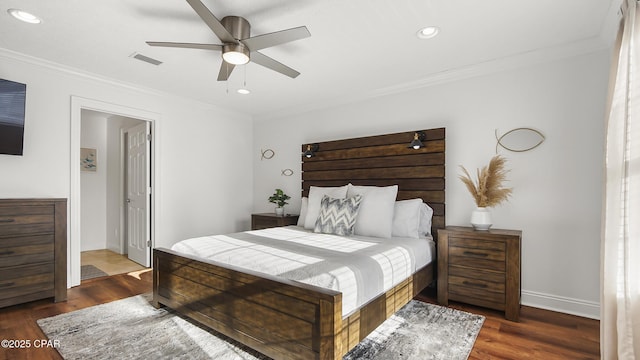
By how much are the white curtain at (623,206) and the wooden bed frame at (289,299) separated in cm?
125

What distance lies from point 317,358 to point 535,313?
227cm

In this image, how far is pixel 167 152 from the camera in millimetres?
4355

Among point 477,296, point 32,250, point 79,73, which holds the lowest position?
point 477,296

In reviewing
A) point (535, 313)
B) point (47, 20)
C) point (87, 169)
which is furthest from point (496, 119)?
point (87, 169)

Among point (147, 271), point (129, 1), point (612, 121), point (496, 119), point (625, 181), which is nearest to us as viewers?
point (625, 181)

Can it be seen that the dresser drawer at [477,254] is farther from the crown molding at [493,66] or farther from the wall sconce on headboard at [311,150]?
the wall sconce on headboard at [311,150]

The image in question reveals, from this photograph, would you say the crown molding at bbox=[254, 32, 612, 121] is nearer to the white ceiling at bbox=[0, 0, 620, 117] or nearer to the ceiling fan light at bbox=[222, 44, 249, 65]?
the white ceiling at bbox=[0, 0, 620, 117]

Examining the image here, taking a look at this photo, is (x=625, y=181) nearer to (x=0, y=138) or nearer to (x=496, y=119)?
(x=496, y=119)

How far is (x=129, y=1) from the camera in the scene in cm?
214

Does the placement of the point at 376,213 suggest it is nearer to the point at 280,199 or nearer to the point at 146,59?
the point at 280,199

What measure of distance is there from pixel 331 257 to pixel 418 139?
1.92 m

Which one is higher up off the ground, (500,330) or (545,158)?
Result: (545,158)

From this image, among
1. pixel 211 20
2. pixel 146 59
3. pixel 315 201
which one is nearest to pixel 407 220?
pixel 315 201

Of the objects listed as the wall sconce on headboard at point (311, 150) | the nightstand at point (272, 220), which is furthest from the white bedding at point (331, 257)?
the wall sconce on headboard at point (311, 150)
